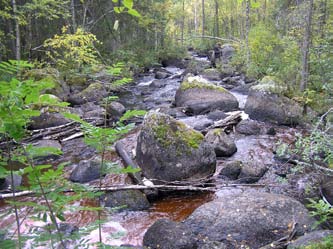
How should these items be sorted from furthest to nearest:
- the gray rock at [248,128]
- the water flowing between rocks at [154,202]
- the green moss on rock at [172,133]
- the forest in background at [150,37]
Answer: the forest in background at [150,37], the gray rock at [248,128], the green moss on rock at [172,133], the water flowing between rocks at [154,202]

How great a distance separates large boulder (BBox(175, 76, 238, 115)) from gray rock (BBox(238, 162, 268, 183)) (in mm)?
5703

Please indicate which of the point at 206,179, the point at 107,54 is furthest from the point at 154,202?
the point at 107,54

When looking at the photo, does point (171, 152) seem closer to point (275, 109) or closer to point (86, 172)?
point (86, 172)

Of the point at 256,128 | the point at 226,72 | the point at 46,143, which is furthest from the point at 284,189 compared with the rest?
the point at 226,72

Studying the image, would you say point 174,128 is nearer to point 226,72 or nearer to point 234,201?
point 234,201

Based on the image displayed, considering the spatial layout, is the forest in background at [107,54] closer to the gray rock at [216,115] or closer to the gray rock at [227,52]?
the gray rock at [216,115]

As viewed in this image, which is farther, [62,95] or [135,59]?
[135,59]

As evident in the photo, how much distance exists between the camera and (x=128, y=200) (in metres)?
6.09

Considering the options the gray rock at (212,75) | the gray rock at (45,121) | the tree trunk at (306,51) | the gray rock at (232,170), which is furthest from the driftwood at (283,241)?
the gray rock at (212,75)

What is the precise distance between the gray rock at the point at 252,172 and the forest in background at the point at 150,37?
224cm

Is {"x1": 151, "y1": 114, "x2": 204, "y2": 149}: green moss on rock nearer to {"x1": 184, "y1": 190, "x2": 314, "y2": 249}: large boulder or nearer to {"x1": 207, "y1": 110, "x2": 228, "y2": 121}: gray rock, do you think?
{"x1": 184, "y1": 190, "x2": 314, "y2": 249}: large boulder

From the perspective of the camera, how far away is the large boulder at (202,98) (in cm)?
1303

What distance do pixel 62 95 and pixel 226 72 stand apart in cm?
1152

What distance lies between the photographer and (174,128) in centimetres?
717
